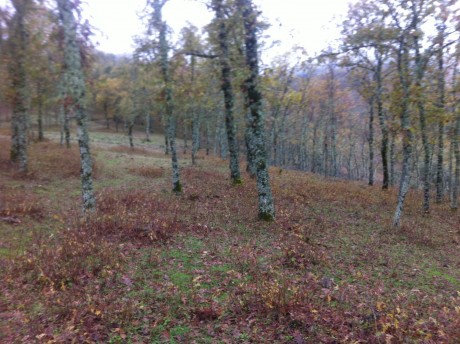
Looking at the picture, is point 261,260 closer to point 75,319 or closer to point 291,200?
point 75,319

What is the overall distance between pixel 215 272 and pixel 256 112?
5.92 metres

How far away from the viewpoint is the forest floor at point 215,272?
592 cm

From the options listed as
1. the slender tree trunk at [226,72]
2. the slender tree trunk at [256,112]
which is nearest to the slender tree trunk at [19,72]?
the slender tree trunk at [226,72]

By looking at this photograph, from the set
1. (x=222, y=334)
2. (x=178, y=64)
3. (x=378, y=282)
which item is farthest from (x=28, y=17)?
(x=378, y=282)

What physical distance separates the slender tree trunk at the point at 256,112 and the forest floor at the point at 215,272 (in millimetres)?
776

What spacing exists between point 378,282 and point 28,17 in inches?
785

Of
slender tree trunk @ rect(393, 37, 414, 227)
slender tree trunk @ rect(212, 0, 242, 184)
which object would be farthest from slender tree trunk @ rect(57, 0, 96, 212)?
slender tree trunk @ rect(393, 37, 414, 227)

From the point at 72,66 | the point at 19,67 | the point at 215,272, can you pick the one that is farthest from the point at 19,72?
the point at 215,272

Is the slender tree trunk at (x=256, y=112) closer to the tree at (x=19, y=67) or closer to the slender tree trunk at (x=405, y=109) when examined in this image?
the slender tree trunk at (x=405, y=109)

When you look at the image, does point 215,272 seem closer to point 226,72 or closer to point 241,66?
point 241,66

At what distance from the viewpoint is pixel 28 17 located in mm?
17125

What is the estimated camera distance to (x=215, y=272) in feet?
26.8

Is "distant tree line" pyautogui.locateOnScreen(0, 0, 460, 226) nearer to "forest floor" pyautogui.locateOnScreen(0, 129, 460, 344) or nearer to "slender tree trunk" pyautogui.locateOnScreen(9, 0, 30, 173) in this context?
"slender tree trunk" pyautogui.locateOnScreen(9, 0, 30, 173)

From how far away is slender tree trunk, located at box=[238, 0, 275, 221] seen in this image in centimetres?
1114
